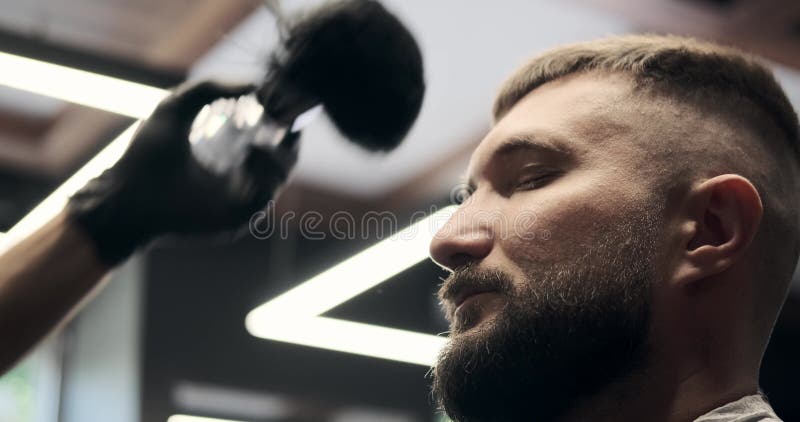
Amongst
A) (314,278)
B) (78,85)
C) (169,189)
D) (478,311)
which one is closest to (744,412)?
(478,311)

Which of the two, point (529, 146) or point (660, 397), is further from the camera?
point (529, 146)

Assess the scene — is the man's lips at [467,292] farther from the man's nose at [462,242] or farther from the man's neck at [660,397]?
the man's neck at [660,397]

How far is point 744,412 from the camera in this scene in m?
1.46

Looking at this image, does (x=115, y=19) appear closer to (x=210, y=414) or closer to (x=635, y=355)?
(x=210, y=414)

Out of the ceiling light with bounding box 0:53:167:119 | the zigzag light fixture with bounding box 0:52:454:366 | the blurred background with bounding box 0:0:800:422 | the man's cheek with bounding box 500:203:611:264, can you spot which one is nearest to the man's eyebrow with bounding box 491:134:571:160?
the man's cheek with bounding box 500:203:611:264

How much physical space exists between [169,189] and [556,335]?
1.92ft

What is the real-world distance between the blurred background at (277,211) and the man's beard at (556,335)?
1.87 metres

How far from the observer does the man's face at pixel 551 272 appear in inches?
59.3

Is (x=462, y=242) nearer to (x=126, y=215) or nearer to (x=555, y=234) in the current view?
(x=555, y=234)

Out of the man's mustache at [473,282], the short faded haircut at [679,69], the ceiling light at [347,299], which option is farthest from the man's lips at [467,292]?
the ceiling light at [347,299]

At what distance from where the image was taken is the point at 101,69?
258 cm

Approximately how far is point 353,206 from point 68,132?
1.53 metres

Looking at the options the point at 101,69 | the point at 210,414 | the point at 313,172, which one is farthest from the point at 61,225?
the point at 210,414

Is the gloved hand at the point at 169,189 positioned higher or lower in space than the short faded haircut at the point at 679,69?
lower
